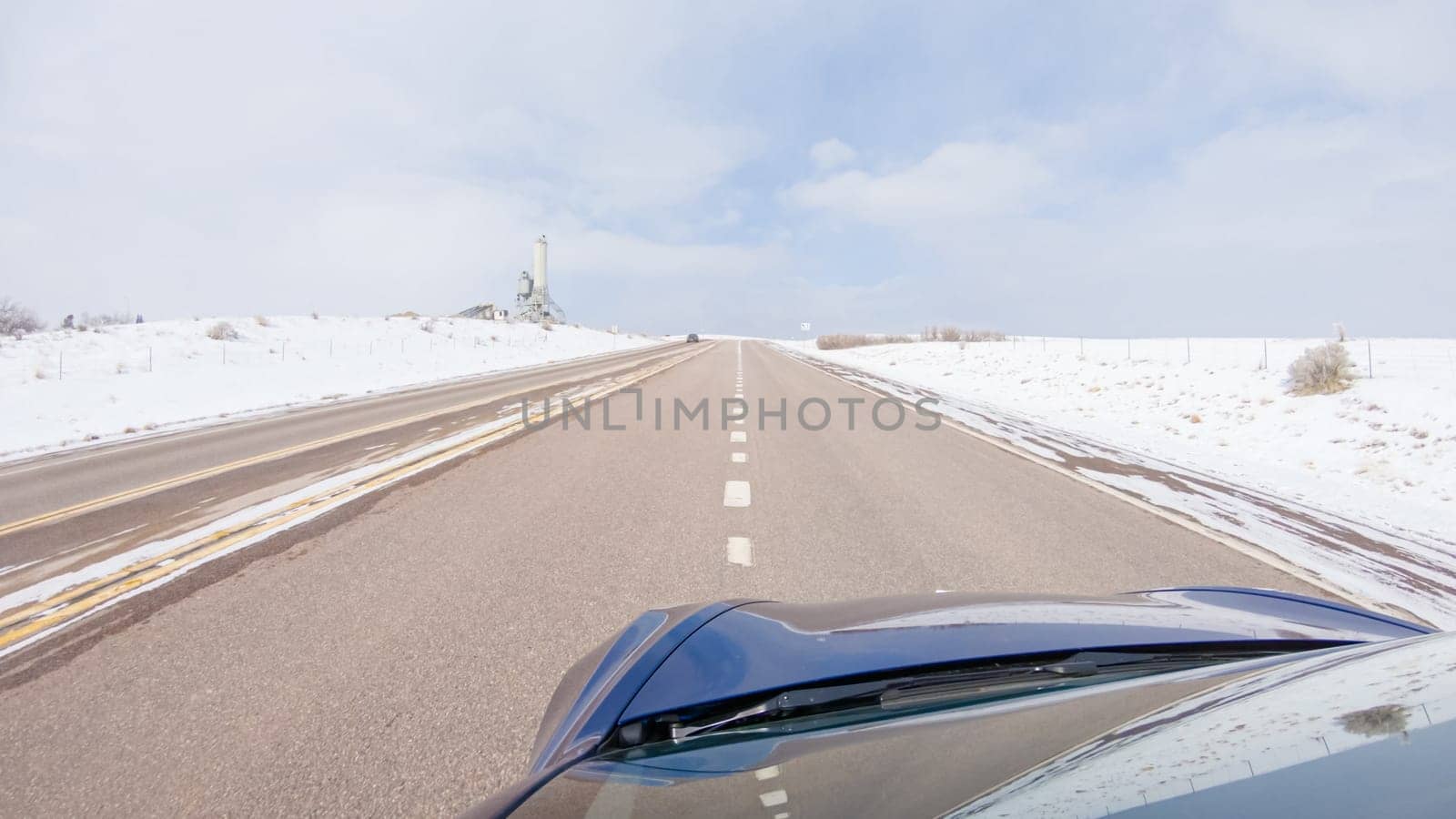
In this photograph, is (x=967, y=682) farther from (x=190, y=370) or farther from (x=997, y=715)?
(x=190, y=370)

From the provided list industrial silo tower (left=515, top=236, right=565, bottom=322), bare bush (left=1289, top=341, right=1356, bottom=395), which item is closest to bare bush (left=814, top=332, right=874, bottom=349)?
industrial silo tower (left=515, top=236, right=565, bottom=322)

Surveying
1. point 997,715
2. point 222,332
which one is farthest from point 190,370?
point 997,715

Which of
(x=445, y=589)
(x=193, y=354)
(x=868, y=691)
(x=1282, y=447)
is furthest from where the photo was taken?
(x=193, y=354)

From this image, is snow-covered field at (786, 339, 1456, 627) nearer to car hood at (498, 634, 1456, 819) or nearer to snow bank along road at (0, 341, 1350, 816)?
snow bank along road at (0, 341, 1350, 816)

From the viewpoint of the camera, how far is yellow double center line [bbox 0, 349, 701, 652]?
3786mm

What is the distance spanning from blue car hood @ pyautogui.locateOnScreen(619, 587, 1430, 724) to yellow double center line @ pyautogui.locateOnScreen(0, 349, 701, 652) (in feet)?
12.8

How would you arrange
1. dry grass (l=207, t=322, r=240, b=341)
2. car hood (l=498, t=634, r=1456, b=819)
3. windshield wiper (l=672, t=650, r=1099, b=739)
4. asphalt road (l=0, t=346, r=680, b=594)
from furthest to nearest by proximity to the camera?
dry grass (l=207, t=322, r=240, b=341) → asphalt road (l=0, t=346, r=680, b=594) → windshield wiper (l=672, t=650, r=1099, b=739) → car hood (l=498, t=634, r=1456, b=819)

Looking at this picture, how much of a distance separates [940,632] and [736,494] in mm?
4521

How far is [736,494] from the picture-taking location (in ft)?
22.4

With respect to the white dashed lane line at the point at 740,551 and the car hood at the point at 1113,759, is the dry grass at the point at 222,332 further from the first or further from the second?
the car hood at the point at 1113,759

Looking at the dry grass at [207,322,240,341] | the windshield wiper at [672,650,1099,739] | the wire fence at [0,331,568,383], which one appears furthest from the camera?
the dry grass at [207,322,240,341]

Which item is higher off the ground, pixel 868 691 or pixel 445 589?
pixel 868 691

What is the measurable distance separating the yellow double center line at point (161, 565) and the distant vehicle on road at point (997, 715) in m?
3.67

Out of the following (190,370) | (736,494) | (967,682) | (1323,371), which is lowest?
(736,494)
